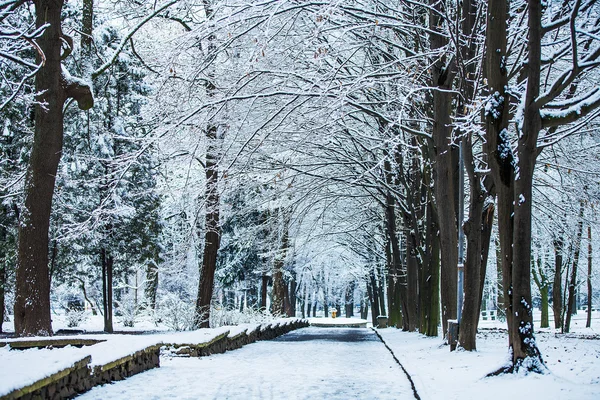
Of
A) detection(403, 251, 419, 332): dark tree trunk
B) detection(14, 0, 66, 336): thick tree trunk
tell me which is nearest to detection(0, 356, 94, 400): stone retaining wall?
detection(14, 0, 66, 336): thick tree trunk

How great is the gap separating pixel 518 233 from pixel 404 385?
244cm

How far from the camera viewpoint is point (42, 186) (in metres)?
11.9

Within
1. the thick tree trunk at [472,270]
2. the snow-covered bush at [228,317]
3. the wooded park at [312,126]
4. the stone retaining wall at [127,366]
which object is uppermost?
the wooded park at [312,126]

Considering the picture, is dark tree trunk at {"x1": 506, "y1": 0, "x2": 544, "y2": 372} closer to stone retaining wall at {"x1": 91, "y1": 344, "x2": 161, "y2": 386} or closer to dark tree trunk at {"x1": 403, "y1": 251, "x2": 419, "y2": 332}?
stone retaining wall at {"x1": 91, "y1": 344, "x2": 161, "y2": 386}

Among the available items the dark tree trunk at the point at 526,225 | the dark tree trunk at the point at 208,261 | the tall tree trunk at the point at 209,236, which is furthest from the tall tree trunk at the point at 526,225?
the dark tree trunk at the point at 208,261

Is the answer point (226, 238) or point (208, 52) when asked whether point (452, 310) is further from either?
point (226, 238)

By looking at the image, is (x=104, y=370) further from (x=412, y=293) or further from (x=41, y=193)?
(x=412, y=293)

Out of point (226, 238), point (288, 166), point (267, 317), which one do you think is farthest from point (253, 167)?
point (226, 238)

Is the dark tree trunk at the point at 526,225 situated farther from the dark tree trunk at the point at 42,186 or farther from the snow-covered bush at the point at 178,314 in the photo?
the snow-covered bush at the point at 178,314

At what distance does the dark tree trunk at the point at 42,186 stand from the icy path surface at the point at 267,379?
101 inches

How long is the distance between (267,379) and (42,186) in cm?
600

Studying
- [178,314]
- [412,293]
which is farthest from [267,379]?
[412,293]

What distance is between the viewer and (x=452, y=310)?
14273 millimetres

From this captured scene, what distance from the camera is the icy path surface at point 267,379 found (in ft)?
24.1
